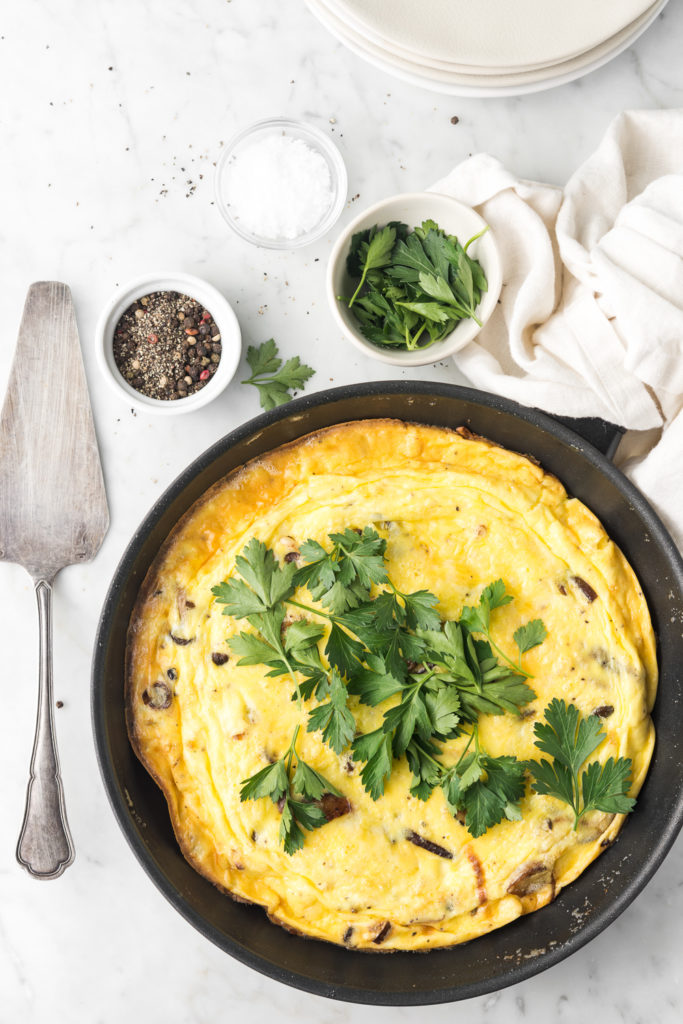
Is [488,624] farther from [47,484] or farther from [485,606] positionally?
[47,484]

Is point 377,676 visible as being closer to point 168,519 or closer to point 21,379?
point 168,519

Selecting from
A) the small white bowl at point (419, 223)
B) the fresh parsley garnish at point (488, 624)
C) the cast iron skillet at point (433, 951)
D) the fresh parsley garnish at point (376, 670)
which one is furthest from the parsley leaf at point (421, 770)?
the small white bowl at point (419, 223)

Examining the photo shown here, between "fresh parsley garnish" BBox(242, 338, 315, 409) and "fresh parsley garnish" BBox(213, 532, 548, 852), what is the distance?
67cm

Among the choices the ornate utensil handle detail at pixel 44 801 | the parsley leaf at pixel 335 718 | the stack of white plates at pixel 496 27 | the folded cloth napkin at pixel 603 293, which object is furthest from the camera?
the ornate utensil handle detail at pixel 44 801

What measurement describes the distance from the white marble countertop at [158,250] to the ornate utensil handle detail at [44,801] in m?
0.10

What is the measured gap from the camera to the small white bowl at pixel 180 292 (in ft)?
9.05

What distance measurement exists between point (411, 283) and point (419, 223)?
0.73 ft

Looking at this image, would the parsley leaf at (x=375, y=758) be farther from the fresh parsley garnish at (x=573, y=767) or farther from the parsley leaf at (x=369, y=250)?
the parsley leaf at (x=369, y=250)

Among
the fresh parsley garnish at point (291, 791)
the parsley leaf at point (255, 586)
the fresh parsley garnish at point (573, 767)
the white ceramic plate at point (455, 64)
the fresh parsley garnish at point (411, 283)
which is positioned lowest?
the fresh parsley garnish at point (291, 791)

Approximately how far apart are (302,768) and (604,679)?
88 centimetres

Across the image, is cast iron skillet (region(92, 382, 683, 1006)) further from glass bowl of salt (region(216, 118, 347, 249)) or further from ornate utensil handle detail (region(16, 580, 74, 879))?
glass bowl of salt (region(216, 118, 347, 249))

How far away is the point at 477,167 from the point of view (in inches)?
108

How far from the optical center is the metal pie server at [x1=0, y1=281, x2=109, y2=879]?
2.82 metres

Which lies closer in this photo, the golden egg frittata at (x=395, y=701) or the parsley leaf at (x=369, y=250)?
the golden egg frittata at (x=395, y=701)
